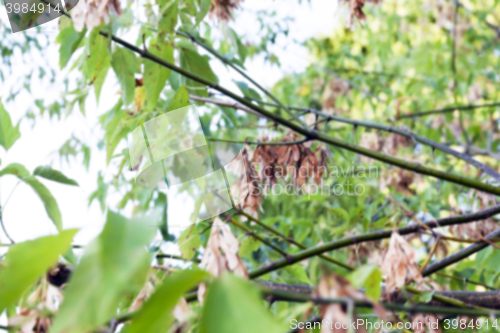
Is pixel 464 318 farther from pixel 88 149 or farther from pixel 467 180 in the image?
pixel 88 149

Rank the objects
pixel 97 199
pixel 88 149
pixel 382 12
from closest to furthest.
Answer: pixel 97 199
pixel 88 149
pixel 382 12

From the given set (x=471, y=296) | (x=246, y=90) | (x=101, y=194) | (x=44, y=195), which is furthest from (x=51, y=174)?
(x=101, y=194)

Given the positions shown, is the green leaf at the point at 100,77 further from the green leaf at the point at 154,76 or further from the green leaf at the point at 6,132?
the green leaf at the point at 6,132

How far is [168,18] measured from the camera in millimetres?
792

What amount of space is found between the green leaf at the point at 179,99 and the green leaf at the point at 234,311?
0.52m

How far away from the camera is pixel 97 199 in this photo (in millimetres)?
1624

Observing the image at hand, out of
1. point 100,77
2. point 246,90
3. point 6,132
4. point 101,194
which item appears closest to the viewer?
point 6,132

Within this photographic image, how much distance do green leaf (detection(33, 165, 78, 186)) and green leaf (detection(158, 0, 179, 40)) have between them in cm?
31

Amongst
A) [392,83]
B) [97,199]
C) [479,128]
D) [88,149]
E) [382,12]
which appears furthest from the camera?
[382,12]

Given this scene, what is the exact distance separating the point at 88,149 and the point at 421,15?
9.87 ft

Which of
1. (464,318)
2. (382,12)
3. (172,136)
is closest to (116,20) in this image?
(172,136)

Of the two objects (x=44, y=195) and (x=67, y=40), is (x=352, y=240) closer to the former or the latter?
(x=44, y=195)

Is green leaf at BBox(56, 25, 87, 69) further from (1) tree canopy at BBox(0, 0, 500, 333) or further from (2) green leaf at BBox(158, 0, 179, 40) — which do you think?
(2) green leaf at BBox(158, 0, 179, 40)

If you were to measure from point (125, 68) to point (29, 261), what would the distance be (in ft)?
2.21
